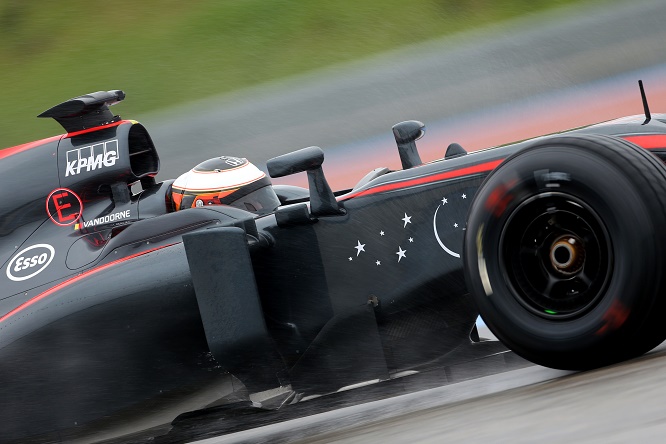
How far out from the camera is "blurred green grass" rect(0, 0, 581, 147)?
12.5m

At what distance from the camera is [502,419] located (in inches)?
98.0

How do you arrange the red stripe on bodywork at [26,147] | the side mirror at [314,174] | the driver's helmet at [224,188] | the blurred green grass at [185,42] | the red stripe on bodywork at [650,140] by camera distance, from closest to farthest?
1. the red stripe on bodywork at [650,140]
2. the side mirror at [314,174]
3. the driver's helmet at [224,188]
4. the red stripe on bodywork at [26,147]
5. the blurred green grass at [185,42]

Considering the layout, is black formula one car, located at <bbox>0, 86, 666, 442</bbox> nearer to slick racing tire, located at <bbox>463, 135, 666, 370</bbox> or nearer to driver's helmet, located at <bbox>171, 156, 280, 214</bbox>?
slick racing tire, located at <bbox>463, 135, 666, 370</bbox>

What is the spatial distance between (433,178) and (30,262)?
7.49 ft

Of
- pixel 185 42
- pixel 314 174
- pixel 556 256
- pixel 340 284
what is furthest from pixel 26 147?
pixel 185 42

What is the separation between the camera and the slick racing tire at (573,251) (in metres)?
2.79

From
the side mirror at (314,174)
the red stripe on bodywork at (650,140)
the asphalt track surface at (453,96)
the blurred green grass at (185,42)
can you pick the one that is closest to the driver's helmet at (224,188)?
the side mirror at (314,174)

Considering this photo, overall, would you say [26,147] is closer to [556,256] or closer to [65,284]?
[65,284]

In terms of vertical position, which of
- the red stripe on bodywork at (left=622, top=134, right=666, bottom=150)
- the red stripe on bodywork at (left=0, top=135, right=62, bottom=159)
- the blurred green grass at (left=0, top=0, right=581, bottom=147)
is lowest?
the red stripe on bodywork at (left=622, top=134, right=666, bottom=150)

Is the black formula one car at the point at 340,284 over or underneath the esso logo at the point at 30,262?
underneath

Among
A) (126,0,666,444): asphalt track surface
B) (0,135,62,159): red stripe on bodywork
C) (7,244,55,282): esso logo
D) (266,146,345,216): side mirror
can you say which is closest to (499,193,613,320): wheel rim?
(266,146,345,216): side mirror

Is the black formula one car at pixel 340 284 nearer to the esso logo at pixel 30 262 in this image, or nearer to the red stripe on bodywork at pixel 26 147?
the esso logo at pixel 30 262

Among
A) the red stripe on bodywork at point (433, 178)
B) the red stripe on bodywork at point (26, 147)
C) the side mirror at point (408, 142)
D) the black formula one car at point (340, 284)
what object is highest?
the red stripe on bodywork at point (26, 147)

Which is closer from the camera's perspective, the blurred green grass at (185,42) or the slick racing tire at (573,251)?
the slick racing tire at (573,251)
